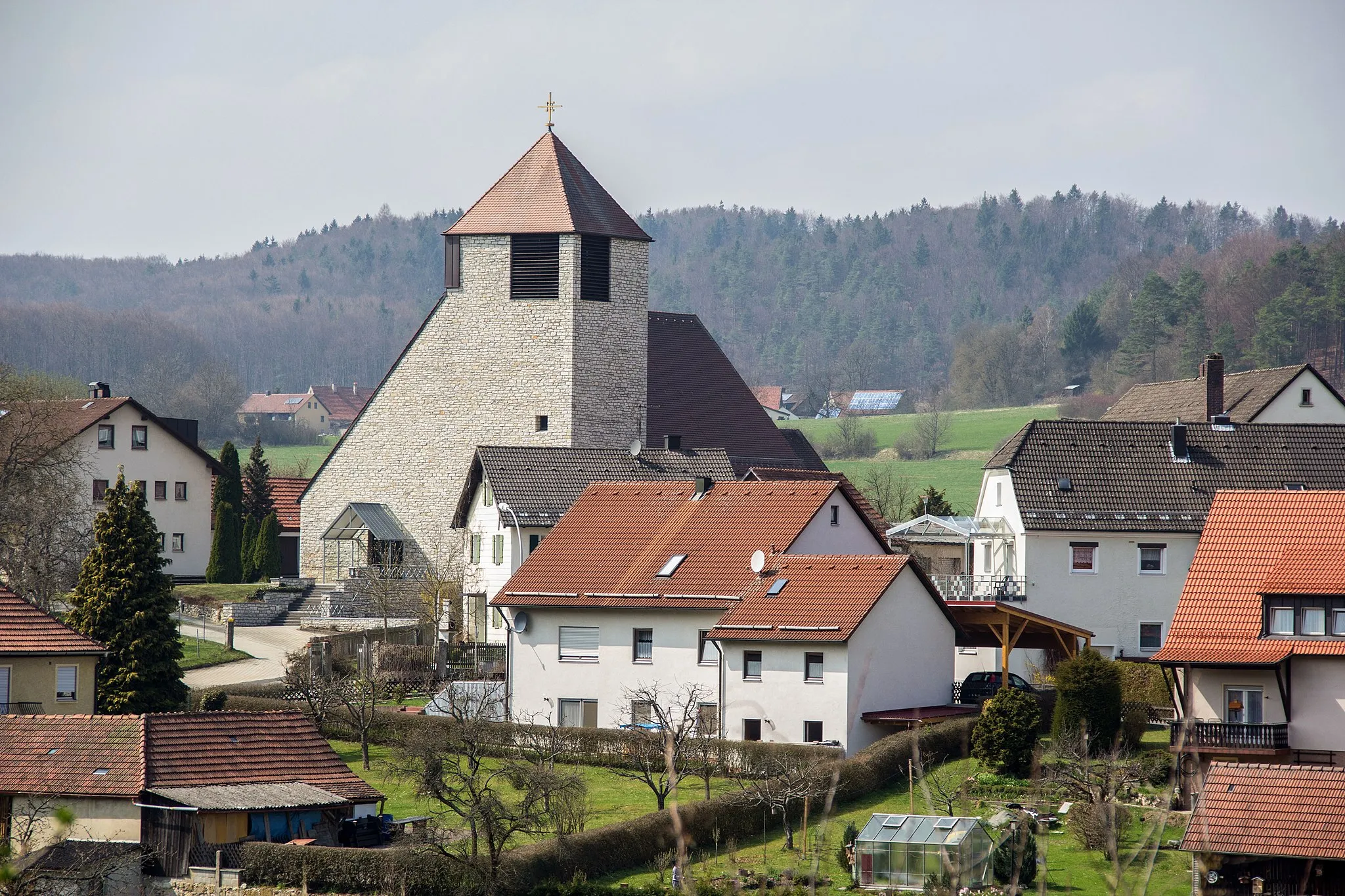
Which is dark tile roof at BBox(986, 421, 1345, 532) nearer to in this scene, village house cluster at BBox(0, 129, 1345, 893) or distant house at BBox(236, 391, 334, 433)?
village house cluster at BBox(0, 129, 1345, 893)

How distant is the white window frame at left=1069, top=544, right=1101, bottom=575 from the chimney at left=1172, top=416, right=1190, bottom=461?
144 inches

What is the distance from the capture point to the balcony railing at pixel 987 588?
155ft

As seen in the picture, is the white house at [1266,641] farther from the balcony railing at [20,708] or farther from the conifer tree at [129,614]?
the conifer tree at [129,614]

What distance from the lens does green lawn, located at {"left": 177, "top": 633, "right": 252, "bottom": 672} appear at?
47.8 m

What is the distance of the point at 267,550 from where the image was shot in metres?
65.1

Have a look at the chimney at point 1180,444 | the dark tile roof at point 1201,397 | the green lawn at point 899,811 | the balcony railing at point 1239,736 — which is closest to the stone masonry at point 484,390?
the dark tile roof at point 1201,397

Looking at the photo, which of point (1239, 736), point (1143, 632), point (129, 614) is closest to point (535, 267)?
point (1143, 632)

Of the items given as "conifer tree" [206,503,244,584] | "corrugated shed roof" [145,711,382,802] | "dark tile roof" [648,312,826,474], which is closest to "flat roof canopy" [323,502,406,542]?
"conifer tree" [206,503,244,584]

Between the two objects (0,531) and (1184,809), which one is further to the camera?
(0,531)

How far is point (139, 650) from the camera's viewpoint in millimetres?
39906

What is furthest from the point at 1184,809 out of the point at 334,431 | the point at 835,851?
the point at 334,431

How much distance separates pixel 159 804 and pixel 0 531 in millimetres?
27160

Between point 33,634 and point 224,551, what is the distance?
95.5 feet

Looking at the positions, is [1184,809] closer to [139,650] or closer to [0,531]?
[139,650]
